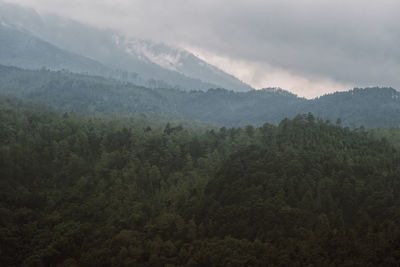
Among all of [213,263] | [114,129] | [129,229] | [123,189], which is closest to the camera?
[213,263]

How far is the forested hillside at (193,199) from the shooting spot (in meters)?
63.6

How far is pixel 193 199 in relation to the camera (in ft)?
270

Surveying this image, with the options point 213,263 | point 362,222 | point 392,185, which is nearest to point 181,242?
point 213,263

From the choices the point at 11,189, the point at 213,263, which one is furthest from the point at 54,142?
the point at 213,263

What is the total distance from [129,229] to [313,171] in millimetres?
37955

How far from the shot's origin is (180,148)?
364 feet

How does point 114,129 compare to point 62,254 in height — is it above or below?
above

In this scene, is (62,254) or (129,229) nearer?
(62,254)

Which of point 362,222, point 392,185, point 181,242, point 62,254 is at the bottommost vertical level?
point 62,254

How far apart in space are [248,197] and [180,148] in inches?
1469

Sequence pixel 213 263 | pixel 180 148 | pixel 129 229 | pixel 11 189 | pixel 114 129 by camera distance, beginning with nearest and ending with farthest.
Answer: pixel 213 263 < pixel 129 229 < pixel 11 189 < pixel 180 148 < pixel 114 129

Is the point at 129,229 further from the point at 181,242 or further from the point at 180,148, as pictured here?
the point at 180,148

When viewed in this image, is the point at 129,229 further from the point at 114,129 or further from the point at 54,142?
the point at 114,129

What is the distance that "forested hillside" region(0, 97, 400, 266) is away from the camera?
209ft
